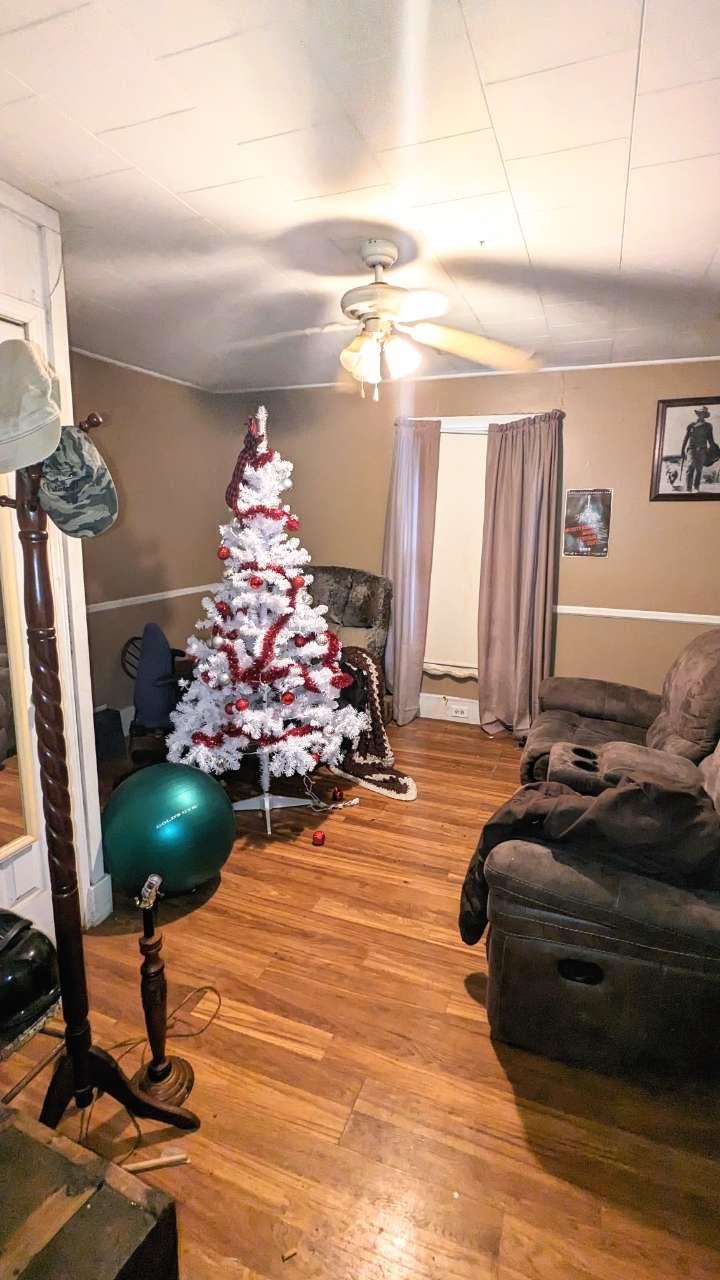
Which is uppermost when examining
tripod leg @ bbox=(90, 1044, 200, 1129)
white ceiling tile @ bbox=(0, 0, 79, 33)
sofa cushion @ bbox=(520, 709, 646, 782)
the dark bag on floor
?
white ceiling tile @ bbox=(0, 0, 79, 33)

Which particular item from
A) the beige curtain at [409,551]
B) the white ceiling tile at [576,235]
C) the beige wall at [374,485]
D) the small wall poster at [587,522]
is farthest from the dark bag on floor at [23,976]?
the small wall poster at [587,522]

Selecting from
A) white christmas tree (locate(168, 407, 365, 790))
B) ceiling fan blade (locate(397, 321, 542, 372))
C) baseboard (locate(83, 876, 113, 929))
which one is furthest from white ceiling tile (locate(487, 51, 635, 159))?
baseboard (locate(83, 876, 113, 929))

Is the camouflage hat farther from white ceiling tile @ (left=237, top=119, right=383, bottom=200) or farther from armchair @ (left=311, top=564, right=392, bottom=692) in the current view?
armchair @ (left=311, top=564, right=392, bottom=692)

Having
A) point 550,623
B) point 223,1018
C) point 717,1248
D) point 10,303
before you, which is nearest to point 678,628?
point 550,623

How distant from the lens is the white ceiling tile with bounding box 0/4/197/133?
1201mm

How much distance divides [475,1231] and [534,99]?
2.60 meters

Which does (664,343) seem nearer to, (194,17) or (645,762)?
(645,762)

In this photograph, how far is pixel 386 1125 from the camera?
5.16 ft

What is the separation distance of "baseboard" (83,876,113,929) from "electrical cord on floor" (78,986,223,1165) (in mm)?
577

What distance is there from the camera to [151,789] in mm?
2326


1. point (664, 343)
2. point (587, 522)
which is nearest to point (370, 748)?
point (587, 522)

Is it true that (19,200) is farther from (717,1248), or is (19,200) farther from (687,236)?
(717,1248)

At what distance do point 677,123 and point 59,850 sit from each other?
2.31m

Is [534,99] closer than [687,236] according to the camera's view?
Yes
